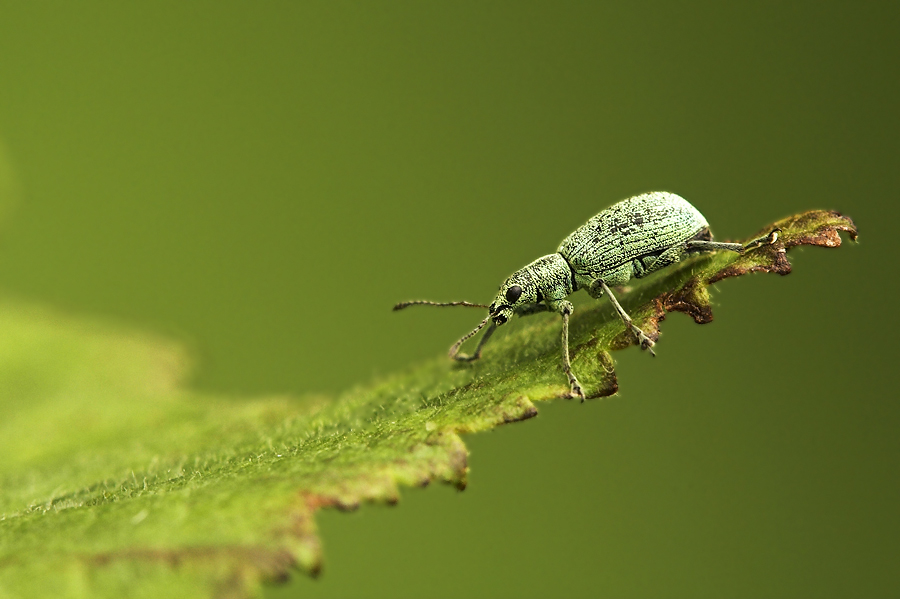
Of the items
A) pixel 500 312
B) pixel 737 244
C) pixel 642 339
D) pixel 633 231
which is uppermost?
pixel 633 231

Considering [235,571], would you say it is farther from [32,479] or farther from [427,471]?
[32,479]

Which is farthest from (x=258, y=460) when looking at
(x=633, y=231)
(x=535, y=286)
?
(x=633, y=231)

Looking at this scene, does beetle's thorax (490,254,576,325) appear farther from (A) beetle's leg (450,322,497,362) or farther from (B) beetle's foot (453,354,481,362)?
(B) beetle's foot (453,354,481,362)

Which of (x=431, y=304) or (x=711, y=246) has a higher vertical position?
(x=431, y=304)

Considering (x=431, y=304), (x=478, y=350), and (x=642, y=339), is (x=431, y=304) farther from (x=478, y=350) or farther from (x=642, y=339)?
(x=642, y=339)

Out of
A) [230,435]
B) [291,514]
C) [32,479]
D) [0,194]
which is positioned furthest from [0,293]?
[291,514]

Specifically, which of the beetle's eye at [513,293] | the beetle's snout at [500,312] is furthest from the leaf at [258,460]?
the beetle's eye at [513,293]

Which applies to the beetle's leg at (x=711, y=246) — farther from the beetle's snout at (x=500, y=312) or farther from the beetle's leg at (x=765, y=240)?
the beetle's snout at (x=500, y=312)
